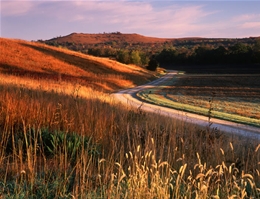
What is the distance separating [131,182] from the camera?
3889 mm

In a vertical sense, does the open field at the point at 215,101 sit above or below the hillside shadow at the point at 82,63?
below

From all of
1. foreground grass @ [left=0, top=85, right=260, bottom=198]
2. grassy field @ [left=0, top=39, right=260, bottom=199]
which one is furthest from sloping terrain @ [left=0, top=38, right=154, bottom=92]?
foreground grass @ [left=0, top=85, right=260, bottom=198]

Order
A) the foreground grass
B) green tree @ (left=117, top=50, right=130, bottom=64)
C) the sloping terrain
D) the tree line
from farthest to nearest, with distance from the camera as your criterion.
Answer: the tree line → green tree @ (left=117, top=50, right=130, bottom=64) → the sloping terrain → the foreground grass

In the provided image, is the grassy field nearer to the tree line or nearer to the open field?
the open field

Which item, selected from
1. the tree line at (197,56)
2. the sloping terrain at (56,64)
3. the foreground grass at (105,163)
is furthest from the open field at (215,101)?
the tree line at (197,56)

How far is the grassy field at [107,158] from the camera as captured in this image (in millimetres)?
3668

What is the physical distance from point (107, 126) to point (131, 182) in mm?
3871

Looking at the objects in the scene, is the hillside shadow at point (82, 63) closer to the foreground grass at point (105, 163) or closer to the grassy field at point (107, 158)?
the grassy field at point (107, 158)

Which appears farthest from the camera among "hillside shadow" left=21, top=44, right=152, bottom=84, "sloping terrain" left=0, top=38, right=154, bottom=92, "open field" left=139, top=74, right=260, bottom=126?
"hillside shadow" left=21, top=44, right=152, bottom=84

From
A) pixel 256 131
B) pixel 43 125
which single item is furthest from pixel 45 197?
pixel 256 131

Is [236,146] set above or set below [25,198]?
below

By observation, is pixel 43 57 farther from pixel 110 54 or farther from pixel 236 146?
pixel 110 54

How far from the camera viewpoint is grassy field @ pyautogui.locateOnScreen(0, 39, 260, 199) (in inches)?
144

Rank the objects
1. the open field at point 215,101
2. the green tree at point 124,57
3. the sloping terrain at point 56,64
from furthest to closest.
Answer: the green tree at point 124,57, the sloping terrain at point 56,64, the open field at point 215,101
